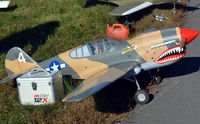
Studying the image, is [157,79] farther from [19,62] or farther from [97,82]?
[19,62]

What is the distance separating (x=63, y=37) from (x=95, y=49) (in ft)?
17.5

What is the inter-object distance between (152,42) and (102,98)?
2007mm

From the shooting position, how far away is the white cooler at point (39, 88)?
6422 millimetres

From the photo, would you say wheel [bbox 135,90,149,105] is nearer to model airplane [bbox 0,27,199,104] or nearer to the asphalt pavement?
model airplane [bbox 0,27,199,104]

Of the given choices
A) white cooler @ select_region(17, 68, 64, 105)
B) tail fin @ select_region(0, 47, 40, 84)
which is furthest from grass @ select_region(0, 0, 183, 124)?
tail fin @ select_region(0, 47, 40, 84)

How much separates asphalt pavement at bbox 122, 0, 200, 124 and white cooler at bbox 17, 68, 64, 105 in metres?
1.91

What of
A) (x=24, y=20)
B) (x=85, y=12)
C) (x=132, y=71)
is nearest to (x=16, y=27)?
(x=24, y=20)

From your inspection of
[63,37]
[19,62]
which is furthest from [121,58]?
[63,37]

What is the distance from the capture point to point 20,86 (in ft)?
21.5

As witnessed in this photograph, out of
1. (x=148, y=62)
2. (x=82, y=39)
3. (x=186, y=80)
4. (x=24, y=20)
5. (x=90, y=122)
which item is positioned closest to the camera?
(x=90, y=122)

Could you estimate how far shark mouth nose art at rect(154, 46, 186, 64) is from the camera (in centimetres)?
687

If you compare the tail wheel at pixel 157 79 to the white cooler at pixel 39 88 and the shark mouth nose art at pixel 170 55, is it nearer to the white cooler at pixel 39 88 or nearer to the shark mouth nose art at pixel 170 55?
the shark mouth nose art at pixel 170 55

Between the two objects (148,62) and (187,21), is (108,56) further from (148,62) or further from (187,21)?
(187,21)

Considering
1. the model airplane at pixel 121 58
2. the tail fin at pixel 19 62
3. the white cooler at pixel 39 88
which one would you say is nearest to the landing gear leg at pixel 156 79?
the model airplane at pixel 121 58
